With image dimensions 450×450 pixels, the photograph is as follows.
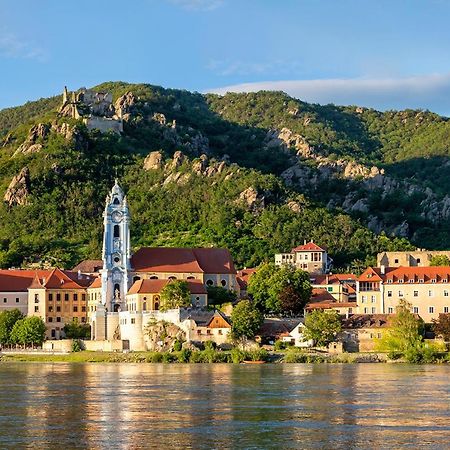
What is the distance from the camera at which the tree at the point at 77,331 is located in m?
136

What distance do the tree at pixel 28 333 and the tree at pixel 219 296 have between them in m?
17.0

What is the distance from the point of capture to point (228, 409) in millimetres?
66000

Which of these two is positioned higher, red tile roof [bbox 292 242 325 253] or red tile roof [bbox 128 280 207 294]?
red tile roof [bbox 292 242 325 253]

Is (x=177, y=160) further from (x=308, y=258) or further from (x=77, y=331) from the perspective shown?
(x=77, y=331)

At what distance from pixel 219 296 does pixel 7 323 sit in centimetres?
2150

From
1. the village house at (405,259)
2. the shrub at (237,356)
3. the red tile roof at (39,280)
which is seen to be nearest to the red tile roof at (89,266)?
the red tile roof at (39,280)

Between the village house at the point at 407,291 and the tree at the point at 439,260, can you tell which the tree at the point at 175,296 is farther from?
the tree at the point at 439,260

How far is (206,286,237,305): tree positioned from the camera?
134250 millimetres

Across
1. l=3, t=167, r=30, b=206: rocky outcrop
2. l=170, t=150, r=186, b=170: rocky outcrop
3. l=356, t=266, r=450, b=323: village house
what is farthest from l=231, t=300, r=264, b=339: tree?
l=170, t=150, r=186, b=170: rocky outcrop

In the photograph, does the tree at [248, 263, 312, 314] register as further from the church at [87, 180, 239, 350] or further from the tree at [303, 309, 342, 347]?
the tree at [303, 309, 342, 347]

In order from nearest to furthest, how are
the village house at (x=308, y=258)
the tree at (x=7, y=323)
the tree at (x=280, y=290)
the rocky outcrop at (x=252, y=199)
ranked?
the tree at (x=280, y=290) < the tree at (x=7, y=323) < the village house at (x=308, y=258) < the rocky outcrop at (x=252, y=199)

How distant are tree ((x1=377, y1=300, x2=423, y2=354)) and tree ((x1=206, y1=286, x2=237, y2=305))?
74.2ft

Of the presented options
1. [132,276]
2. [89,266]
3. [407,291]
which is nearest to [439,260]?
[407,291]

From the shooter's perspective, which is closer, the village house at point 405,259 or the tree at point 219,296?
the tree at point 219,296
